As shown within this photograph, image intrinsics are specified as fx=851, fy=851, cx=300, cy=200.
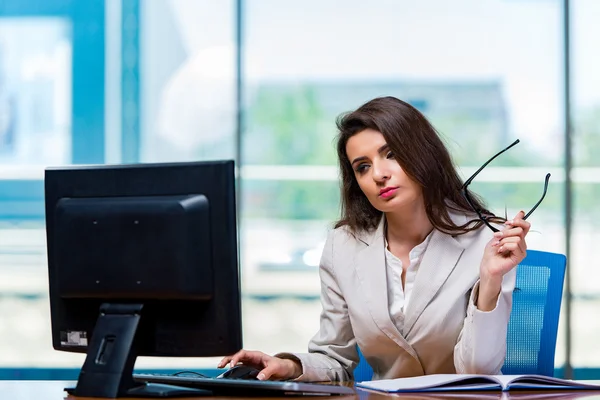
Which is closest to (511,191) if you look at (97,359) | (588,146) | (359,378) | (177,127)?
(588,146)

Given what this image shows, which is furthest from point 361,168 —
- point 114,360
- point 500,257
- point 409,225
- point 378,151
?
point 114,360

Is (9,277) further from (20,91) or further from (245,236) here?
(245,236)

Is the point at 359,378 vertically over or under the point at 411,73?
under

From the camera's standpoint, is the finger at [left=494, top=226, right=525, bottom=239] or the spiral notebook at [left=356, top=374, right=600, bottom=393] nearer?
the spiral notebook at [left=356, top=374, right=600, bottom=393]

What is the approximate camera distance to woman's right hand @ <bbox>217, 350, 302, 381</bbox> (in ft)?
6.48

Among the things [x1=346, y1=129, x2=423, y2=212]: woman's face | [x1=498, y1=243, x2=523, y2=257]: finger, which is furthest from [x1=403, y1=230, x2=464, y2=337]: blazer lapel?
[x1=498, y1=243, x2=523, y2=257]: finger

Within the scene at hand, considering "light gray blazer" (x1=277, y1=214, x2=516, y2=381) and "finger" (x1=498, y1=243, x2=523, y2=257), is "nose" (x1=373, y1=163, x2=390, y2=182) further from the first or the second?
"finger" (x1=498, y1=243, x2=523, y2=257)

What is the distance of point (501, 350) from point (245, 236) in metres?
2.83

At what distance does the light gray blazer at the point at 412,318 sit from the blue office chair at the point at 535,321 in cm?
21

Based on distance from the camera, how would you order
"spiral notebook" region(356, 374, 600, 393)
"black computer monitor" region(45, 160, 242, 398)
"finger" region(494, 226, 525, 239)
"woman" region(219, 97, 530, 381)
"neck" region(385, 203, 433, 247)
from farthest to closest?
"neck" region(385, 203, 433, 247) < "woman" region(219, 97, 530, 381) < "finger" region(494, 226, 525, 239) < "spiral notebook" region(356, 374, 600, 393) < "black computer monitor" region(45, 160, 242, 398)

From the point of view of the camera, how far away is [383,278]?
225 cm

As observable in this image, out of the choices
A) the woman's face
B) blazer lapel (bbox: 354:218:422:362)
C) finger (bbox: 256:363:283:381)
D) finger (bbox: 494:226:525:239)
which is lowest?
finger (bbox: 256:363:283:381)

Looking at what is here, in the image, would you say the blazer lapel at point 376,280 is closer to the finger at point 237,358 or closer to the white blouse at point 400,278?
→ the white blouse at point 400,278

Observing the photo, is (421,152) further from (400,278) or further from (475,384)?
Answer: (475,384)
